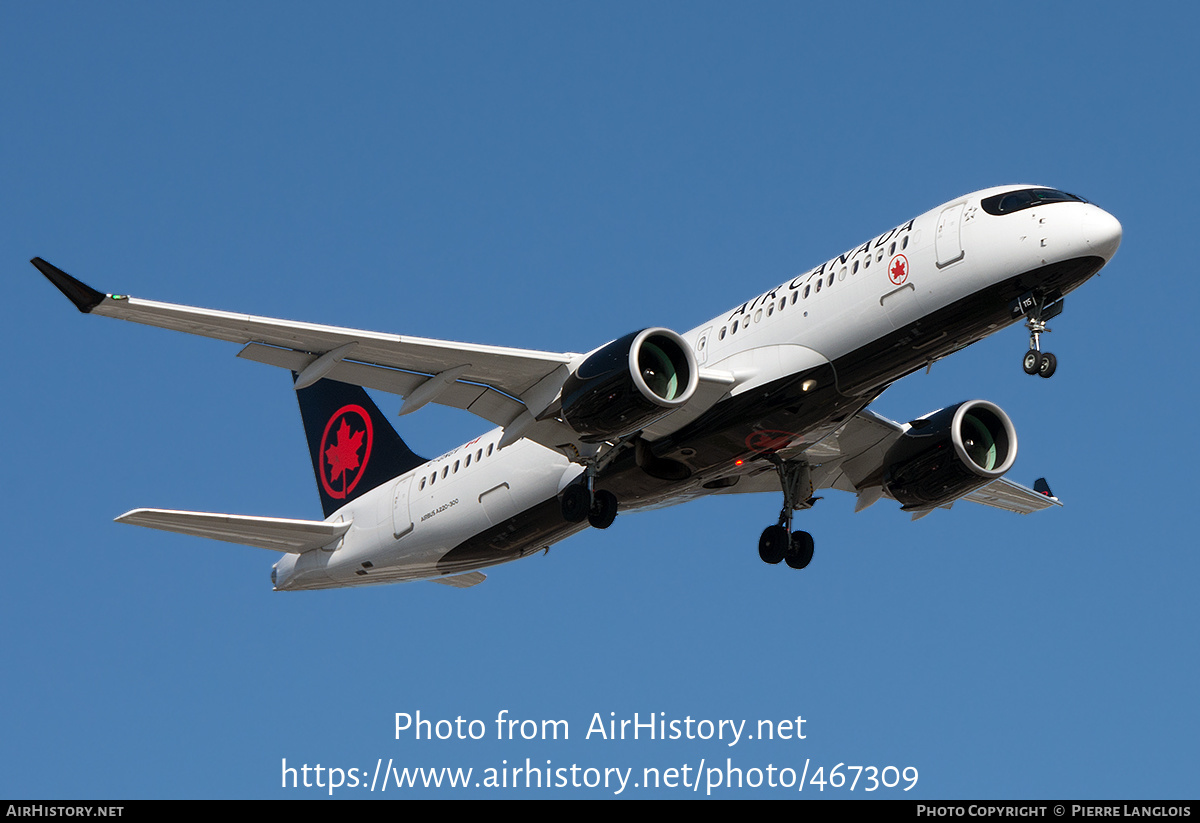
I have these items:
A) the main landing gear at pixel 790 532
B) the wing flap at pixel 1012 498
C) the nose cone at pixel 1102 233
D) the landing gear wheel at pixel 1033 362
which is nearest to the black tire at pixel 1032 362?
the landing gear wheel at pixel 1033 362

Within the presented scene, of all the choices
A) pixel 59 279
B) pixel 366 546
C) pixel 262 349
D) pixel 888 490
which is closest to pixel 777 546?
→ pixel 888 490

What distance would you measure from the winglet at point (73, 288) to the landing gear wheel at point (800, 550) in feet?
46.7

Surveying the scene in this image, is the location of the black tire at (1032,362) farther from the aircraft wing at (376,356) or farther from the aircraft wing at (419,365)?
the aircraft wing at (376,356)

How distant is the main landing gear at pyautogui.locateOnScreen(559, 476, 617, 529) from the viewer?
2667 cm

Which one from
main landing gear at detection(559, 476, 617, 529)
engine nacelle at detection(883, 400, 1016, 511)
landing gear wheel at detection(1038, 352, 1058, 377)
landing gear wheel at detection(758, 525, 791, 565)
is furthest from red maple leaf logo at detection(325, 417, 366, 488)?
landing gear wheel at detection(1038, 352, 1058, 377)

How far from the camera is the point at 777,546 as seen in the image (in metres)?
29.2

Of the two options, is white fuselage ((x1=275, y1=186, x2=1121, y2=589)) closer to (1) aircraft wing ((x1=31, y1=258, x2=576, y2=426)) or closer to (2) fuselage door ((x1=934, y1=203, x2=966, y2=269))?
(2) fuselage door ((x1=934, y1=203, x2=966, y2=269))

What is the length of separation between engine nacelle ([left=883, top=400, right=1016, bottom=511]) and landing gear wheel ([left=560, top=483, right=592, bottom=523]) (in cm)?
642

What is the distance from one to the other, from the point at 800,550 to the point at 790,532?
1.36 ft

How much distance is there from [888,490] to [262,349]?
42.5 ft

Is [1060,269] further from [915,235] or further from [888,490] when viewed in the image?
[888,490]

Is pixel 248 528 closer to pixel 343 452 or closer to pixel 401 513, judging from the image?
pixel 401 513

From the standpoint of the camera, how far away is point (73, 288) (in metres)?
21.6

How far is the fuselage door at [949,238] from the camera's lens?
23.2m
